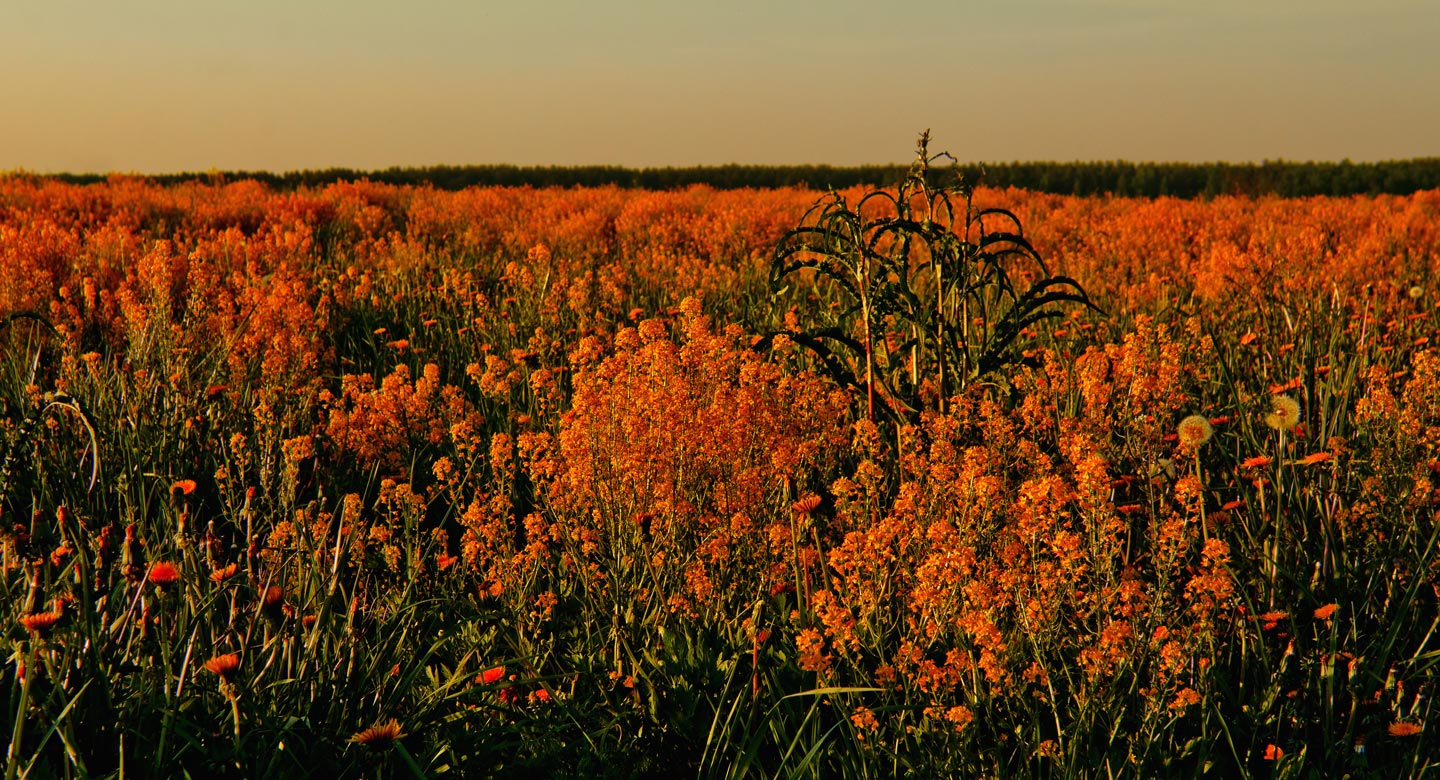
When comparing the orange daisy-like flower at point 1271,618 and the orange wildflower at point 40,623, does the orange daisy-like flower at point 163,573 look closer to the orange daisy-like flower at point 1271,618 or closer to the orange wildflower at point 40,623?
the orange wildflower at point 40,623

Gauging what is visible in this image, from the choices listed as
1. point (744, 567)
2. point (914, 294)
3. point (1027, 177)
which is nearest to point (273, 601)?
point (744, 567)

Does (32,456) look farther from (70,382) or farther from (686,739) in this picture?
(686,739)

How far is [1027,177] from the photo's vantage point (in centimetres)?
3325

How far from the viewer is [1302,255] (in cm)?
765

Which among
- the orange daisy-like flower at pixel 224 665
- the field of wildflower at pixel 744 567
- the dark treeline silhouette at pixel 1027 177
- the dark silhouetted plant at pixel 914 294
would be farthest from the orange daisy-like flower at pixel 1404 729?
the dark treeline silhouette at pixel 1027 177

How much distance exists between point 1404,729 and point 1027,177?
33.5 meters

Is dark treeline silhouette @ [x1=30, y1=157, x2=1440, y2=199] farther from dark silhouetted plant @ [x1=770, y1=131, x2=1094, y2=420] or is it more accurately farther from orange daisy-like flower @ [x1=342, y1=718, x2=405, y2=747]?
orange daisy-like flower @ [x1=342, y1=718, x2=405, y2=747]

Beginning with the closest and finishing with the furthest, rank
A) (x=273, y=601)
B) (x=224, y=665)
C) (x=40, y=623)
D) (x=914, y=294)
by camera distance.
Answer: (x=40, y=623) → (x=224, y=665) → (x=273, y=601) → (x=914, y=294)

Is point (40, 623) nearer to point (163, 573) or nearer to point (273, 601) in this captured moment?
point (163, 573)

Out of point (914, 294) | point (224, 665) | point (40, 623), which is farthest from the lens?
point (914, 294)

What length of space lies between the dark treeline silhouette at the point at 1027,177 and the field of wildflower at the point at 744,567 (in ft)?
67.5

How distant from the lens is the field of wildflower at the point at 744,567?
73.5 inches

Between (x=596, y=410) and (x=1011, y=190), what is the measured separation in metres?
17.0

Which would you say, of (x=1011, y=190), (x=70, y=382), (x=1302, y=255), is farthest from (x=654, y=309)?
(x=1011, y=190)
